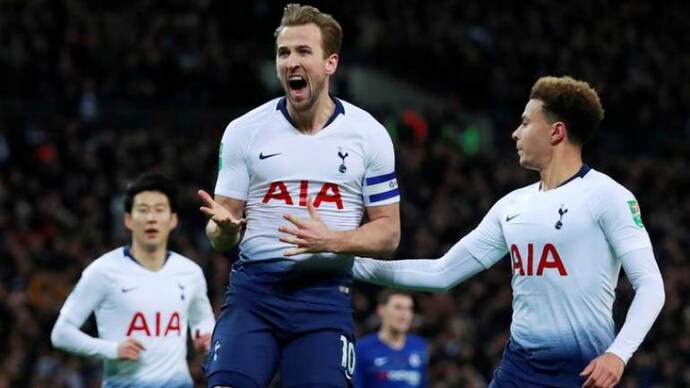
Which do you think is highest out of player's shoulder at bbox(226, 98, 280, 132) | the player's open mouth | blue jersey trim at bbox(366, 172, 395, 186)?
the player's open mouth

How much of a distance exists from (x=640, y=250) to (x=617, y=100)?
18.7 m

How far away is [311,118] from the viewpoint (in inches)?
253

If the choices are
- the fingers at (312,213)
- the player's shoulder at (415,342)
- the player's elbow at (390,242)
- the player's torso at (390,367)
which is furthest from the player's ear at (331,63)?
the player's shoulder at (415,342)

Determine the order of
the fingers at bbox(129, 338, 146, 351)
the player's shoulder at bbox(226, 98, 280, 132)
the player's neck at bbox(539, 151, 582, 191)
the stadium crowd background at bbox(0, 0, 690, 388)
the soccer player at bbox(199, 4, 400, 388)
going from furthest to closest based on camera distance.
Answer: the stadium crowd background at bbox(0, 0, 690, 388), the fingers at bbox(129, 338, 146, 351), the player's neck at bbox(539, 151, 582, 191), the player's shoulder at bbox(226, 98, 280, 132), the soccer player at bbox(199, 4, 400, 388)

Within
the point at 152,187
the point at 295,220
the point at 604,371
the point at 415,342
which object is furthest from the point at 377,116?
the point at 604,371

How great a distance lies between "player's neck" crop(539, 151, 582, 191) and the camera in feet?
21.7

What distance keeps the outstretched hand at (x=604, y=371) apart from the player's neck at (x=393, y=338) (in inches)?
246

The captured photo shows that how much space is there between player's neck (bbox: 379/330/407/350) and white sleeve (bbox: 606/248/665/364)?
6.10m

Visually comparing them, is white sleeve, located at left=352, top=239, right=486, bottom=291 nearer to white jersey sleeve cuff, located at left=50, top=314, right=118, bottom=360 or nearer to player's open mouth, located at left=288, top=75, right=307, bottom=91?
player's open mouth, located at left=288, top=75, right=307, bottom=91

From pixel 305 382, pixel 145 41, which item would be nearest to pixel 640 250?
pixel 305 382

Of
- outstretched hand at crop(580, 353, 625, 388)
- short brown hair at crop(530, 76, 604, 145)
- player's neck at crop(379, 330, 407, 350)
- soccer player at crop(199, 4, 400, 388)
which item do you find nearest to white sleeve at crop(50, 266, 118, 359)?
soccer player at crop(199, 4, 400, 388)

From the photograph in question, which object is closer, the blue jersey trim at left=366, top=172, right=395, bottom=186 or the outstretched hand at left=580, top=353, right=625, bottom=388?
the outstretched hand at left=580, top=353, right=625, bottom=388

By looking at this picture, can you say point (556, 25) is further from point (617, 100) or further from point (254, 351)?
point (254, 351)

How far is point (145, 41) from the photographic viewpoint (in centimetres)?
2077
